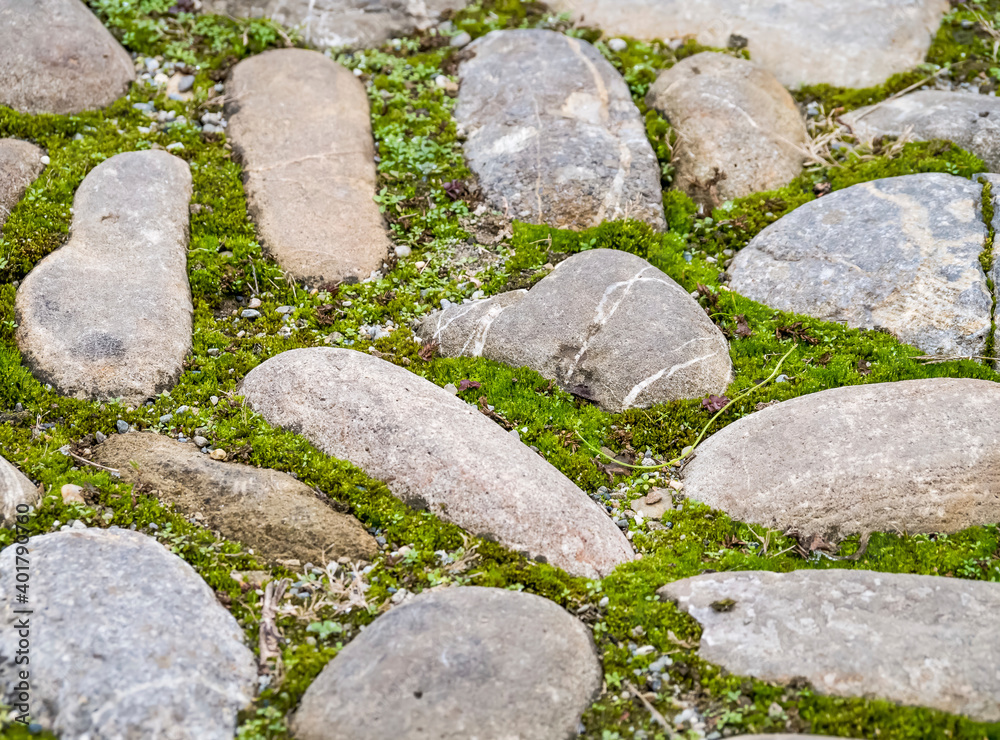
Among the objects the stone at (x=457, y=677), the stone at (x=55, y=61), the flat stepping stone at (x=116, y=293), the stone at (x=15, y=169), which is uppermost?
the stone at (x=55, y=61)

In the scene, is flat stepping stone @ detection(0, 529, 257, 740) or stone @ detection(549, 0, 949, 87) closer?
flat stepping stone @ detection(0, 529, 257, 740)

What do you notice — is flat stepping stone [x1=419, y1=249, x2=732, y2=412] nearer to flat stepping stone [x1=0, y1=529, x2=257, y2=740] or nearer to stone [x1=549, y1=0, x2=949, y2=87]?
flat stepping stone [x1=0, y1=529, x2=257, y2=740]

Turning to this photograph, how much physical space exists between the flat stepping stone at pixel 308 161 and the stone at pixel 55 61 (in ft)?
5.03

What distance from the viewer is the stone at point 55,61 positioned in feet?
29.7

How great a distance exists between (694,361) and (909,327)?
225 cm

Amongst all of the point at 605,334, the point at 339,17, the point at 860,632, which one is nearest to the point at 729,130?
the point at 605,334

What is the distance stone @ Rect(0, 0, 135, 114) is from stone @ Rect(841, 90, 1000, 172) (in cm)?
971

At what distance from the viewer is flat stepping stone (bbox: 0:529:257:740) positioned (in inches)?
176

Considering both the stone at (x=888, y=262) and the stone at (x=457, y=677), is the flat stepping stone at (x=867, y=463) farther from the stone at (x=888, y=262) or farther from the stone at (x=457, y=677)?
the stone at (x=457, y=677)

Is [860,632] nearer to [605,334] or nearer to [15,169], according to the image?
[605,334]

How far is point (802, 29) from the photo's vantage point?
35.7ft

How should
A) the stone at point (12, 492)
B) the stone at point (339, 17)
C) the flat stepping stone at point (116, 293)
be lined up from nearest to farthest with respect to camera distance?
the stone at point (12, 492) → the flat stepping stone at point (116, 293) → the stone at point (339, 17)

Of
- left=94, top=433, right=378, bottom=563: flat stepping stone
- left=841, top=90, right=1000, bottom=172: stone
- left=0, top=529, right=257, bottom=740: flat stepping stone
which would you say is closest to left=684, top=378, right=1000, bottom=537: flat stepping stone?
left=94, top=433, right=378, bottom=563: flat stepping stone

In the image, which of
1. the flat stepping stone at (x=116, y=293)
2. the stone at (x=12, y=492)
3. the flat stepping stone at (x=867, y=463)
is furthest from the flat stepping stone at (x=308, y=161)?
the flat stepping stone at (x=867, y=463)
